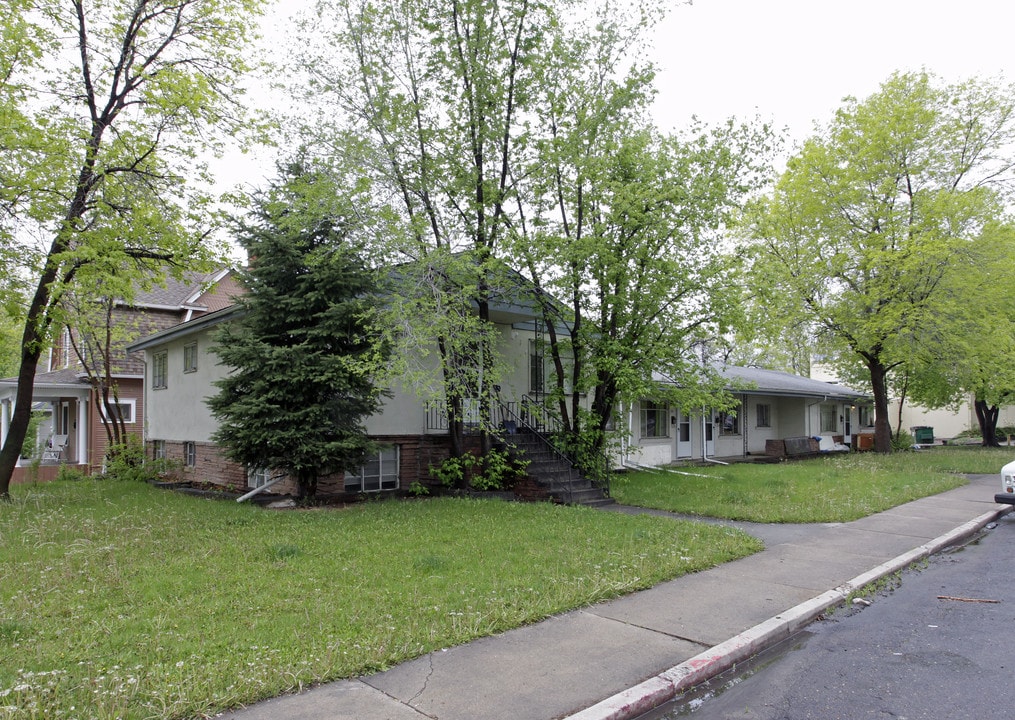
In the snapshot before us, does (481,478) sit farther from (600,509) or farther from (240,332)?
(240,332)

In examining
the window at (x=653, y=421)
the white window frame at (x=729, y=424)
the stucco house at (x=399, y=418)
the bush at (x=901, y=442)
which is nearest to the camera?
the stucco house at (x=399, y=418)

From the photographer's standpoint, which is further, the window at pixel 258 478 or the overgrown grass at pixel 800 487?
the window at pixel 258 478

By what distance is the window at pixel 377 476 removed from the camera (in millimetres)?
14359

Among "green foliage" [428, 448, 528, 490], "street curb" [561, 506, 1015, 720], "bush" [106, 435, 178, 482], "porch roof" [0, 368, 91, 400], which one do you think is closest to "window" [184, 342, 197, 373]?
"bush" [106, 435, 178, 482]

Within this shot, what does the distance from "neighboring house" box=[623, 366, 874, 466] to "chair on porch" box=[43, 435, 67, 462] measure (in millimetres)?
21332

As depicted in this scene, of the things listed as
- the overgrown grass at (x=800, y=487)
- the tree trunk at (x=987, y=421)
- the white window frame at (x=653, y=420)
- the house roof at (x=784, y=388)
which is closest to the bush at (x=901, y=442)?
the house roof at (x=784, y=388)

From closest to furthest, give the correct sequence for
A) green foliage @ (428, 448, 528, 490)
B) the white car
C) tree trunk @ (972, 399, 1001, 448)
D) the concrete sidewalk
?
1. the concrete sidewalk
2. the white car
3. green foliage @ (428, 448, 528, 490)
4. tree trunk @ (972, 399, 1001, 448)

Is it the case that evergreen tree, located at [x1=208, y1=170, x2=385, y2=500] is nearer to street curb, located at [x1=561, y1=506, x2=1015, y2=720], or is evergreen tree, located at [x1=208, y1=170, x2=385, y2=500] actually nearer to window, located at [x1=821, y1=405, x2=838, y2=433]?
street curb, located at [x1=561, y1=506, x2=1015, y2=720]

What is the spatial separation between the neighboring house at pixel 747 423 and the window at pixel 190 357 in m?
11.9

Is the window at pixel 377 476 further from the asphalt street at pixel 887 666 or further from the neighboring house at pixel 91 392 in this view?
the neighboring house at pixel 91 392

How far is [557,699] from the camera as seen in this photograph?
171 inches

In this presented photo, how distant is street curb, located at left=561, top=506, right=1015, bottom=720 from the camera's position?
4.29 m

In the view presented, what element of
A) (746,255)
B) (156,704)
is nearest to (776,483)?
(746,255)

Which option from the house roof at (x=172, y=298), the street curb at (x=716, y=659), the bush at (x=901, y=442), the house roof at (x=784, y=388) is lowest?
the street curb at (x=716, y=659)
